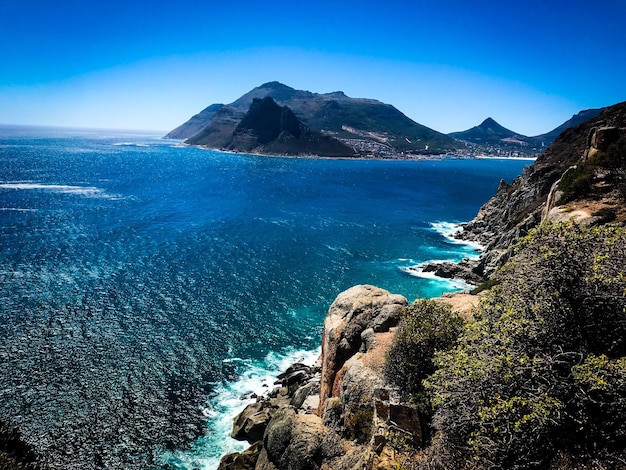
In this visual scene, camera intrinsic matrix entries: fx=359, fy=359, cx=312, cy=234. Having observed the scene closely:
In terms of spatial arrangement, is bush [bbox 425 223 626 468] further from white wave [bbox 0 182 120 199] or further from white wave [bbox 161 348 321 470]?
white wave [bbox 0 182 120 199]

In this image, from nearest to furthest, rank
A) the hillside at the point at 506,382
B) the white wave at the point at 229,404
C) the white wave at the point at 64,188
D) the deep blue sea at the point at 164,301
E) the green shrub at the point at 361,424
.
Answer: the hillside at the point at 506,382 < the green shrub at the point at 361,424 < the white wave at the point at 229,404 < the deep blue sea at the point at 164,301 < the white wave at the point at 64,188

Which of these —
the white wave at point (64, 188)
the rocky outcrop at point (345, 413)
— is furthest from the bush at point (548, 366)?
the white wave at point (64, 188)

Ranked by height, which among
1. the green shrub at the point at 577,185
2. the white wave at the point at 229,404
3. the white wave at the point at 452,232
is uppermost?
the green shrub at the point at 577,185

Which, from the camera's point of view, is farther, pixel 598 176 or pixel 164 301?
pixel 164 301

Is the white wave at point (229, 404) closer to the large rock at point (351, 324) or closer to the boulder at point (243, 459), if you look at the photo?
the boulder at point (243, 459)

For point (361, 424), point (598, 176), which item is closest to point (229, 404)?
point (361, 424)

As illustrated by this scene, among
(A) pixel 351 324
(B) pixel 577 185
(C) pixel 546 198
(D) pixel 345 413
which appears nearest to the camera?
(D) pixel 345 413

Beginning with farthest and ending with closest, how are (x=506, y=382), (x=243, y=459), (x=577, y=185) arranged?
(x=577, y=185)
(x=243, y=459)
(x=506, y=382)

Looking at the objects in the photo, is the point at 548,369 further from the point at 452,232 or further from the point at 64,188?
the point at 64,188
